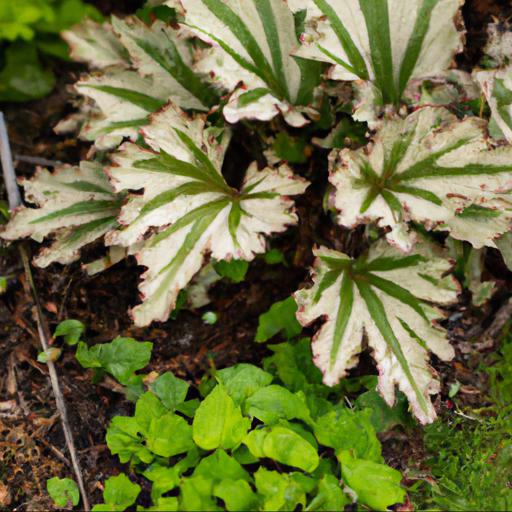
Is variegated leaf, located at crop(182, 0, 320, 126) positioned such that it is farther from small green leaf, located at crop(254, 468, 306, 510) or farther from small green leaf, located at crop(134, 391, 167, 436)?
small green leaf, located at crop(254, 468, 306, 510)

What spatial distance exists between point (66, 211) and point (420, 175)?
891 mm

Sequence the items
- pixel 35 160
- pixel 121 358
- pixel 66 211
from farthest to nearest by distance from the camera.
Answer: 1. pixel 35 160
2. pixel 66 211
3. pixel 121 358

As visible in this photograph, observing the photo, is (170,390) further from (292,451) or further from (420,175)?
(420,175)

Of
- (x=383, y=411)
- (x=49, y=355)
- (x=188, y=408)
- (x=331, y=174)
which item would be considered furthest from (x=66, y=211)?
(x=383, y=411)

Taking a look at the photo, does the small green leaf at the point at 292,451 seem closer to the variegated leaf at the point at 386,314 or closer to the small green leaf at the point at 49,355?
the variegated leaf at the point at 386,314

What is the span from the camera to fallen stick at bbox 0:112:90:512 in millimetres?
1404

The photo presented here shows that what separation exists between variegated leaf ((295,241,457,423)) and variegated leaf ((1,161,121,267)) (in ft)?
1.93

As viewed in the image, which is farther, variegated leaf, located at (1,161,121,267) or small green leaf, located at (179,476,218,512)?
variegated leaf, located at (1,161,121,267)

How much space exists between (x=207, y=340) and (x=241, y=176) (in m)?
0.49

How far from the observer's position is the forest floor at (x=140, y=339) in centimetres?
143

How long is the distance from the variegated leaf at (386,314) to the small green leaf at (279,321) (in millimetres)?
156

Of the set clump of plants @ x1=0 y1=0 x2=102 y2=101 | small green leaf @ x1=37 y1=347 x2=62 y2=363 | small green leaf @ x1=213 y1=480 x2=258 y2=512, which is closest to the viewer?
small green leaf @ x1=213 y1=480 x2=258 y2=512

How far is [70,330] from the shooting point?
1.55 m

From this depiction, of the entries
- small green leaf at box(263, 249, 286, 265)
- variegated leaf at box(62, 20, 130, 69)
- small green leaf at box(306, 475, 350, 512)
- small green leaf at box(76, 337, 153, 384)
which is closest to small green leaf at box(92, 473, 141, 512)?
small green leaf at box(76, 337, 153, 384)
